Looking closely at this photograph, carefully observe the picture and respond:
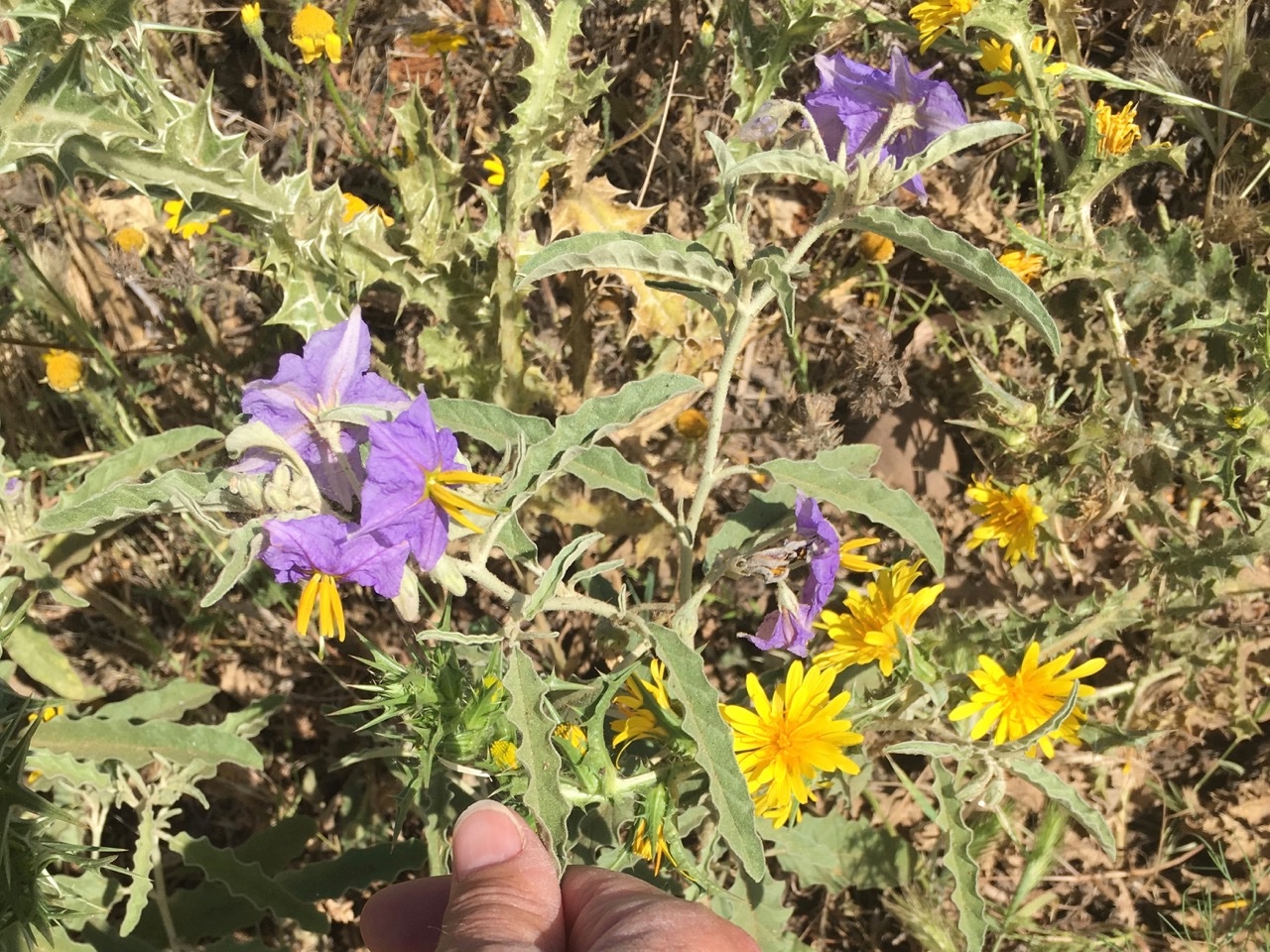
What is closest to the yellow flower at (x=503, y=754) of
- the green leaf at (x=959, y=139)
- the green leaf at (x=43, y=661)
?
the green leaf at (x=959, y=139)

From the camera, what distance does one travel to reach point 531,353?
3.27m

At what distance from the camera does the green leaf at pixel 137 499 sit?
1558mm

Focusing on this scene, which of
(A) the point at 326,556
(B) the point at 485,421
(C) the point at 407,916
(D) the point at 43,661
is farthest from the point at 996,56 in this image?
(D) the point at 43,661

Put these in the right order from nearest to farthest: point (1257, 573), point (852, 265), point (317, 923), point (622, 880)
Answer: point (622, 880)
point (317, 923)
point (1257, 573)
point (852, 265)

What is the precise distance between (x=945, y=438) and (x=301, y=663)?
242cm

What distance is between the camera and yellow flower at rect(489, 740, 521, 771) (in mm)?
1905

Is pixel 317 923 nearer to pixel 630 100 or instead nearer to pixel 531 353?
pixel 531 353

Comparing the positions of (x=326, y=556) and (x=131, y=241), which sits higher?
(x=326, y=556)

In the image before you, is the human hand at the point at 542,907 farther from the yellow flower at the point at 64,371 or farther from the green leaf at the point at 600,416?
the yellow flower at the point at 64,371

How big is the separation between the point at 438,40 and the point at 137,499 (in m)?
2.41

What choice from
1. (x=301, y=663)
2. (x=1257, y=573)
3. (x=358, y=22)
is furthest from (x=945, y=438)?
(x=358, y=22)

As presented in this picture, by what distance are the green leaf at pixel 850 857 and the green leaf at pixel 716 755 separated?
3.19ft

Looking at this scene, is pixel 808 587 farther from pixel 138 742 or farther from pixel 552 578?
pixel 138 742

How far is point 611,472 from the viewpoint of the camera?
7.12ft
